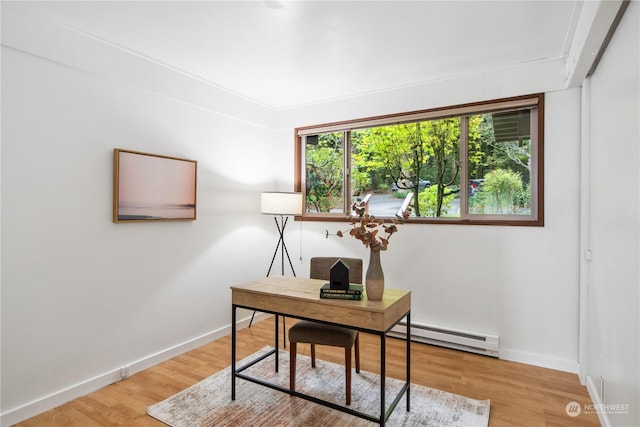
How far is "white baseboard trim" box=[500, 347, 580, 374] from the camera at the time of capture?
301cm

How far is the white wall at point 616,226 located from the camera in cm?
170

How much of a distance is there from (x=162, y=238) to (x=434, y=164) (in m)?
2.75

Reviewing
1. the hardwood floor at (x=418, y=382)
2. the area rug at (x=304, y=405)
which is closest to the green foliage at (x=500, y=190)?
the hardwood floor at (x=418, y=382)

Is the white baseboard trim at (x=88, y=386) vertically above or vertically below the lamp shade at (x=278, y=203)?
below

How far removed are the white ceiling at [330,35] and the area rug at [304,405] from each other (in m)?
2.65

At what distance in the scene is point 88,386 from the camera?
2.69 metres

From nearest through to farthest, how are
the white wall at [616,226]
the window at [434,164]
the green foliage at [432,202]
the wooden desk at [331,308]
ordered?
the white wall at [616,226]
the wooden desk at [331,308]
the window at [434,164]
the green foliage at [432,202]

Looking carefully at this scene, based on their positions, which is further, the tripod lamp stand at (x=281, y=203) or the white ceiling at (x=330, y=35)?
the tripod lamp stand at (x=281, y=203)

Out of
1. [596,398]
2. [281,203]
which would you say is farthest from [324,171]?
[596,398]

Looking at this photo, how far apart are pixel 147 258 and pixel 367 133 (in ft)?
8.57

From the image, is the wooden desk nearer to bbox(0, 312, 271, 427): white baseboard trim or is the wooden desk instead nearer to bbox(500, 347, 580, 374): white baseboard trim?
bbox(0, 312, 271, 427): white baseboard trim

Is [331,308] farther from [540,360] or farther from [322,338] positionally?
[540,360]

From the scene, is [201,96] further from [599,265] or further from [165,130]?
[599,265]

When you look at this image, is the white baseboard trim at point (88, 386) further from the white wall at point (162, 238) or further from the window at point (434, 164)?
the window at point (434, 164)
